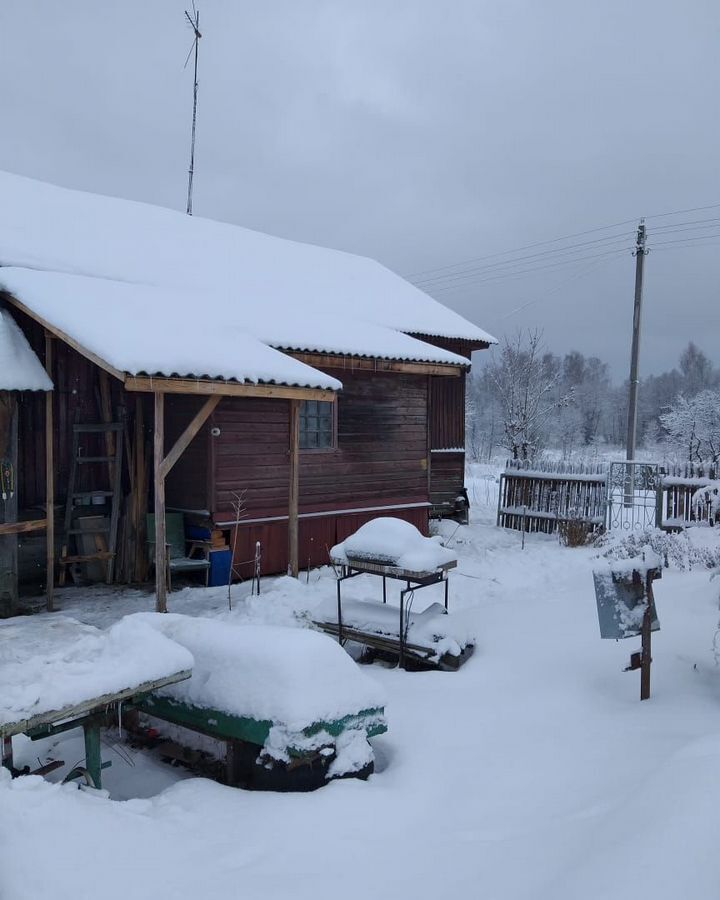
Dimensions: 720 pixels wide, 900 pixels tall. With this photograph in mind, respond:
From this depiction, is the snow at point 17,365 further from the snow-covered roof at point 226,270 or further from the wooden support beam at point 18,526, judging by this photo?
the wooden support beam at point 18,526

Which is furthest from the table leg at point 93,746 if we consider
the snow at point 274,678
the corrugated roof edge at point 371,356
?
the corrugated roof edge at point 371,356

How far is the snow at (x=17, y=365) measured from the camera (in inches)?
313

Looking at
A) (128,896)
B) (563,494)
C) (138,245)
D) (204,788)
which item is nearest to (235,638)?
(204,788)

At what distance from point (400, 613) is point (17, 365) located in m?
5.34

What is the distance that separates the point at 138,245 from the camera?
495 inches

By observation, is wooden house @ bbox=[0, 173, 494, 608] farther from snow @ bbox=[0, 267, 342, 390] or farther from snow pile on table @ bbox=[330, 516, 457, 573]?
snow pile on table @ bbox=[330, 516, 457, 573]

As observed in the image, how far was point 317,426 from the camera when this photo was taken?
11570 millimetres

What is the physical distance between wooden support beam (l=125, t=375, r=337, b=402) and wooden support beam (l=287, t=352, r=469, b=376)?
65.3 inches

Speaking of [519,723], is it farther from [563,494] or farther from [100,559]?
[563,494]

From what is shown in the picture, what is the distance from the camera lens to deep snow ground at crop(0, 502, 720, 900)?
298 cm

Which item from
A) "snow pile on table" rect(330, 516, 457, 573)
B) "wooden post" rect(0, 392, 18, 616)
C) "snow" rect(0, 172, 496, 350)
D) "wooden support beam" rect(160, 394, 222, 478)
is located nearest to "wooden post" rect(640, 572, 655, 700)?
"snow pile on table" rect(330, 516, 457, 573)

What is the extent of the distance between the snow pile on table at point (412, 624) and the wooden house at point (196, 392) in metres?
1.90

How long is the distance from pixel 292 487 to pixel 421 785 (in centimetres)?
556

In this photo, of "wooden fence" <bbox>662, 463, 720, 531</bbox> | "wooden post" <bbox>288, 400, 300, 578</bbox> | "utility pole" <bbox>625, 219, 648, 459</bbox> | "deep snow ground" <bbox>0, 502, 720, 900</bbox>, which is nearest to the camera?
"deep snow ground" <bbox>0, 502, 720, 900</bbox>
